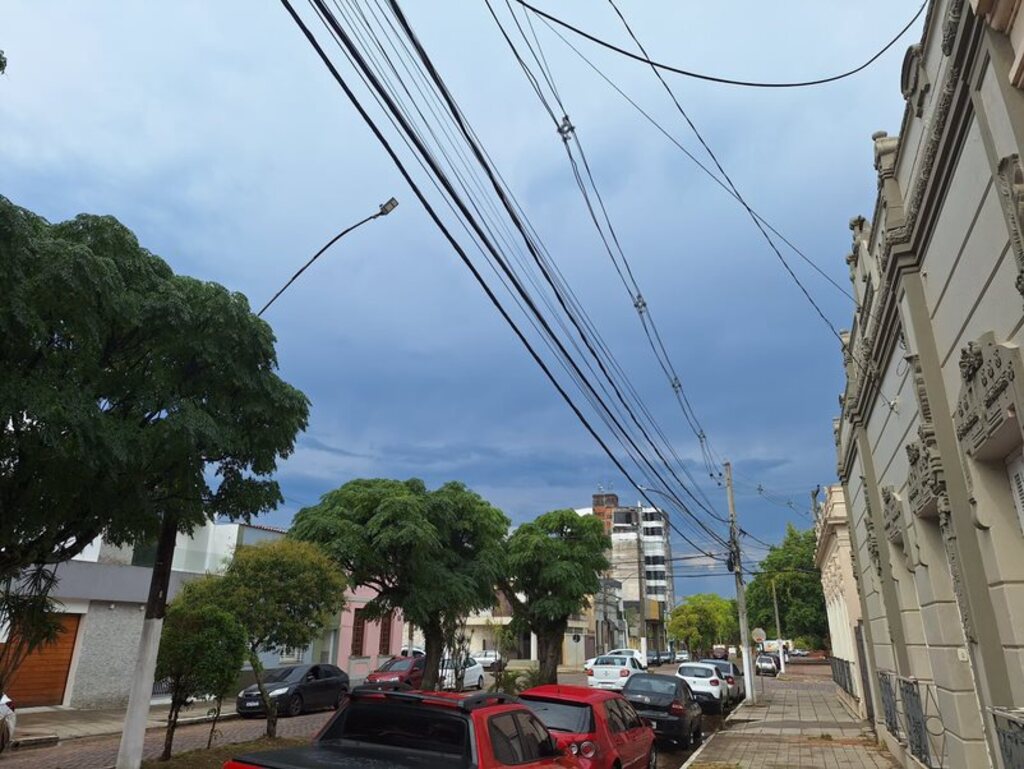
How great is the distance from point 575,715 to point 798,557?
58.7 meters

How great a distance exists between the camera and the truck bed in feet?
14.8

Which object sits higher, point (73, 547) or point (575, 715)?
point (73, 547)

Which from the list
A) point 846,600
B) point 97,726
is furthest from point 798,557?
point 97,726

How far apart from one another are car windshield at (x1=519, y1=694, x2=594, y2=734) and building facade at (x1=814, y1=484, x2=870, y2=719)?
12371 mm

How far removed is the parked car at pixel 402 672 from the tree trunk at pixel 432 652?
3335 millimetres

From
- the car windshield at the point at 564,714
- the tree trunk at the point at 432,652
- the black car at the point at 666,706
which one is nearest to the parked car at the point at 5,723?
the car windshield at the point at 564,714

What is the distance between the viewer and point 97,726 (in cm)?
1620

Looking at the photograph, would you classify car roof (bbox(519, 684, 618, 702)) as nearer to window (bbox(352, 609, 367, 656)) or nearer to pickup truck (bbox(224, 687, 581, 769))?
pickup truck (bbox(224, 687, 581, 769))

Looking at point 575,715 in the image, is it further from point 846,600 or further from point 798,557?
point 798,557

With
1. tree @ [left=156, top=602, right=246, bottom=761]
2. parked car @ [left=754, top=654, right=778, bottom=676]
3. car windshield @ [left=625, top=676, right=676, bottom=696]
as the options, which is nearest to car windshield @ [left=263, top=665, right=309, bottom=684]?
tree @ [left=156, top=602, right=246, bottom=761]

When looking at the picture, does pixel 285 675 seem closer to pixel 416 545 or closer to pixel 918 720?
pixel 416 545

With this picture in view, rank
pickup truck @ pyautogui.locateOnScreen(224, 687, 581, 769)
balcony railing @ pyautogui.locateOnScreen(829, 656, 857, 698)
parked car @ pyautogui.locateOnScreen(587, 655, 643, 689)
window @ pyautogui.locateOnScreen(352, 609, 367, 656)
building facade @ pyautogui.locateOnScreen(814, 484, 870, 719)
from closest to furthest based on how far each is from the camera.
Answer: pickup truck @ pyautogui.locateOnScreen(224, 687, 581, 769), building facade @ pyautogui.locateOnScreen(814, 484, 870, 719), balcony railing @ pyautogui.locateOnScreen(829, 656, 857, 698), parked car @ pyautogui.locateOnScreen(587, 655, 643, 689), window @ pyautogui.locateOnScreen(352, 609, 367, 656)

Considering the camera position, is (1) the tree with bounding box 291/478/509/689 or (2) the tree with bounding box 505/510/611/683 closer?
(1) the tree with bounding box 291/478/509/689

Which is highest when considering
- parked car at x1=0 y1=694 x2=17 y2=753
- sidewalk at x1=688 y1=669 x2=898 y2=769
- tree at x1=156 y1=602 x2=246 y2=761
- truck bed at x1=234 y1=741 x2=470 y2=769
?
tree at x1=156 y1=602 x2=246 y2=761
